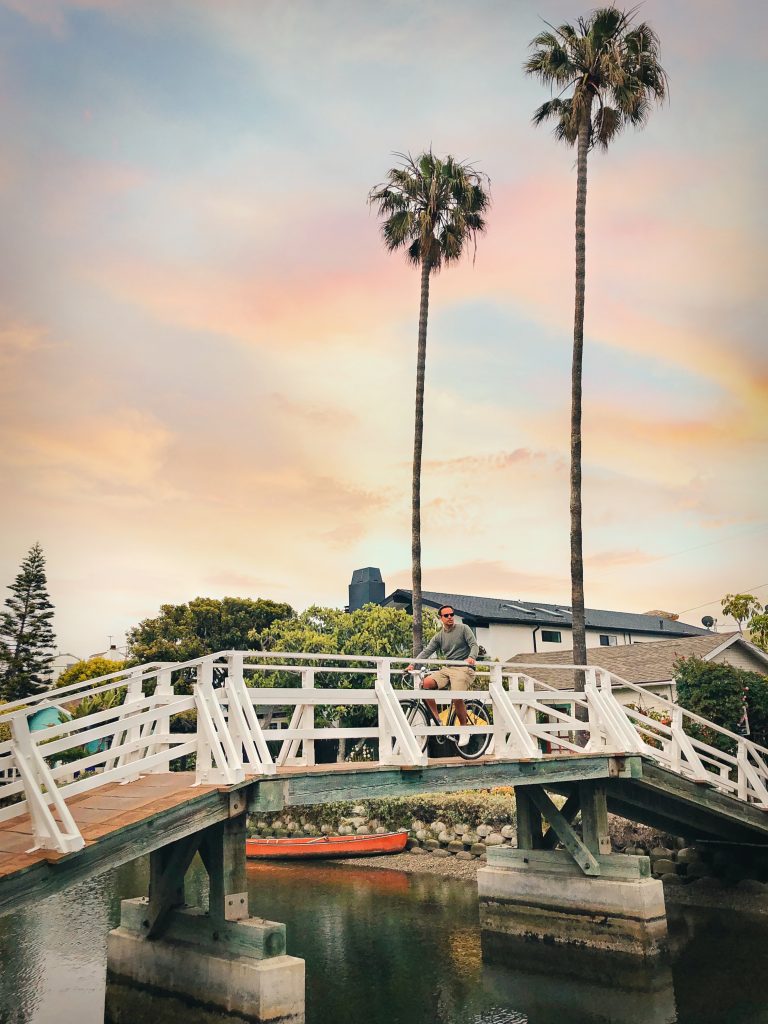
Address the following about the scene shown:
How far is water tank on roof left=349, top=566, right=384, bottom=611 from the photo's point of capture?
2344 inches

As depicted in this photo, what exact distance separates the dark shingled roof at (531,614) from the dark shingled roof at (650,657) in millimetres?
6117

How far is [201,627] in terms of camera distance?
52.0 m

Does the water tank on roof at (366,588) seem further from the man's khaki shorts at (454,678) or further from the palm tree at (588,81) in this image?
the man's khaki shorts at (454,678)

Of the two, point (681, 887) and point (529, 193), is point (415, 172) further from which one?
point (681, 887)

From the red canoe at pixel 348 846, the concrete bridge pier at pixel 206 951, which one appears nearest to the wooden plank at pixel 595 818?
the concrete bridge pier at pixel 206 951

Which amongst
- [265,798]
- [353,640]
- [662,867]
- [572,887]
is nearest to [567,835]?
[572,887]

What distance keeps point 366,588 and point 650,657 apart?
22.0 meters

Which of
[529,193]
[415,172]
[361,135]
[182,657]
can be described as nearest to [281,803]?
[529,193]

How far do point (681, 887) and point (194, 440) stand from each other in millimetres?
20119

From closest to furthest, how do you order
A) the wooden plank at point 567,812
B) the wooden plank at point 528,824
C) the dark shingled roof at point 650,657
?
the wooden plank at point 567,812, the wooden plank at point 528,824, the dark shingled roof at point 650,657

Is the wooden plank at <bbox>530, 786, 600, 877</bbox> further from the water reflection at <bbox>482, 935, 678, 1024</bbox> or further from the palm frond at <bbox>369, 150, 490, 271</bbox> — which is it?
the palm frond at <bbox>369, 150, 490, 271</bbox>

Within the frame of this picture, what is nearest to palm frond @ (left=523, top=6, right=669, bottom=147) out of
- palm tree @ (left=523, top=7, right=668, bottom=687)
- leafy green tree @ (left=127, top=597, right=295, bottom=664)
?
palm tree @ (left=523, top=7, right=668, bottom=687)

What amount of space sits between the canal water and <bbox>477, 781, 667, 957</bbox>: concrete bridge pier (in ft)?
1.83

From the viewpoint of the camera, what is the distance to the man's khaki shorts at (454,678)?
15.3 m
